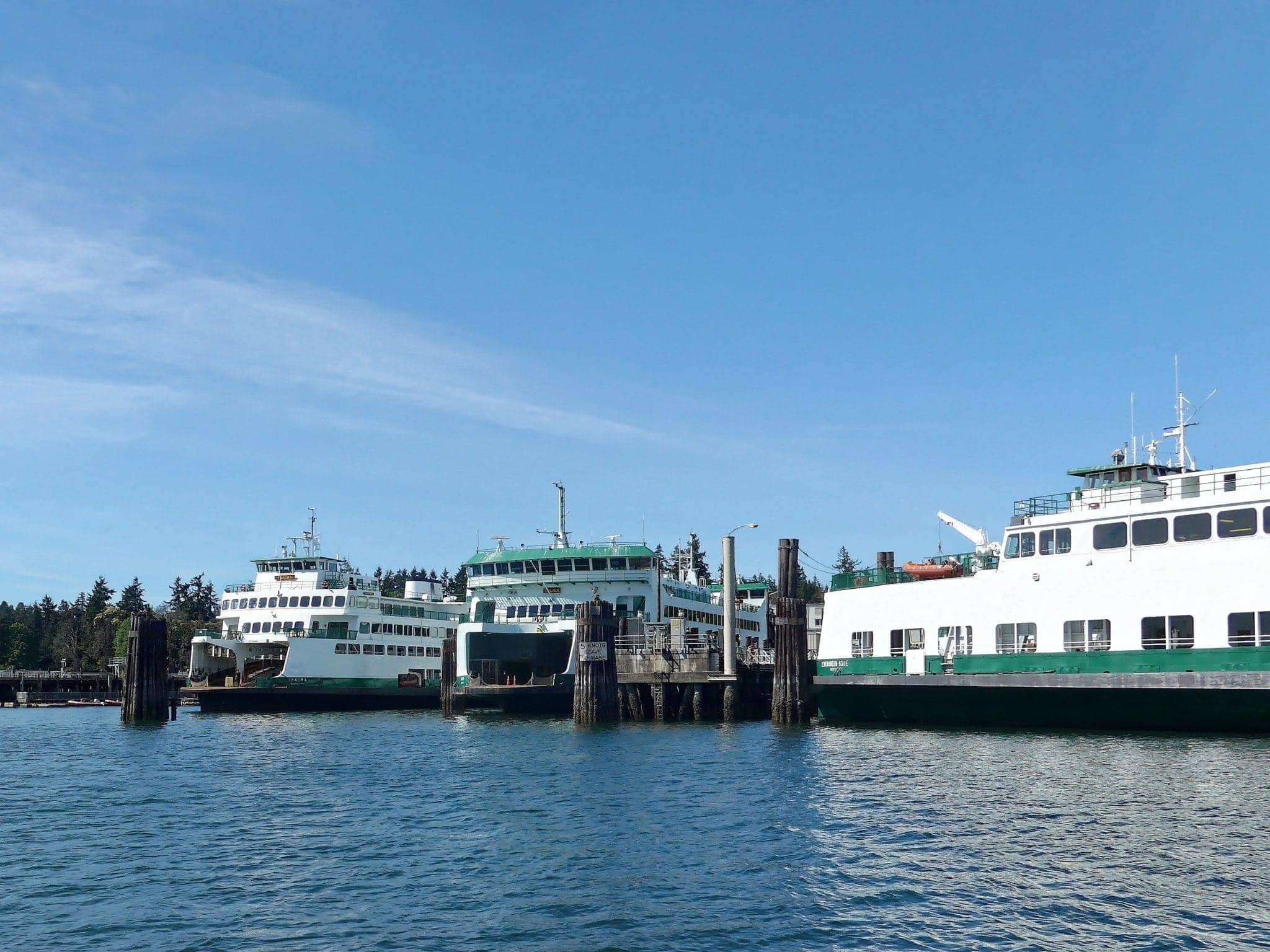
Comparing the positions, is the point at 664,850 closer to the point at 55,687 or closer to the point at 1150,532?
the point at 1150,532

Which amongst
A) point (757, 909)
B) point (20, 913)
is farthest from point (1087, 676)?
point (20, 913)

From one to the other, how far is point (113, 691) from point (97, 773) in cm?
7370

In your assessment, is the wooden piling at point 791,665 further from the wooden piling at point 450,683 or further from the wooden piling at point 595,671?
the wooden piling at point 450,683

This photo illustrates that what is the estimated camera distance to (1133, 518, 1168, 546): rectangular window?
36469mm

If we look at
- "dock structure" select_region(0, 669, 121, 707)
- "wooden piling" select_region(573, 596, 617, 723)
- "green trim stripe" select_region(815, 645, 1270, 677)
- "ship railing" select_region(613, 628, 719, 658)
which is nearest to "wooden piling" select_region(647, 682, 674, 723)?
"ship railing" select_region(613, 628, 719, 658)

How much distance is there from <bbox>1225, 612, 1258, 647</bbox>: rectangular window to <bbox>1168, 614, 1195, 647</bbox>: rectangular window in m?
1.05

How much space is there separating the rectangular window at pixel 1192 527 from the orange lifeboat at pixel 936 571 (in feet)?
32.1

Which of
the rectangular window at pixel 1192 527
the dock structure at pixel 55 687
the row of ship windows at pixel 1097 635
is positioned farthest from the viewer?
the dock structure at pixel 55 687

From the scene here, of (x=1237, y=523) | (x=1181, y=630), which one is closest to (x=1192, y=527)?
(x=1237, y=523)

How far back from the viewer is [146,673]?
2267 inches

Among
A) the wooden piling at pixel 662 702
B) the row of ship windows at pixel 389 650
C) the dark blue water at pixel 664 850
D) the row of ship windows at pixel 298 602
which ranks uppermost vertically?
the row of ship windows at pixel 298 602

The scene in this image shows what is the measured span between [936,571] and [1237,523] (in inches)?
491

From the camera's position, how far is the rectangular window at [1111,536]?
37.5 metres

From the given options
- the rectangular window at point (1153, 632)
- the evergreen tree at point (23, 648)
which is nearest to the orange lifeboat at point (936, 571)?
the rectangular window at point (1153, 632)
